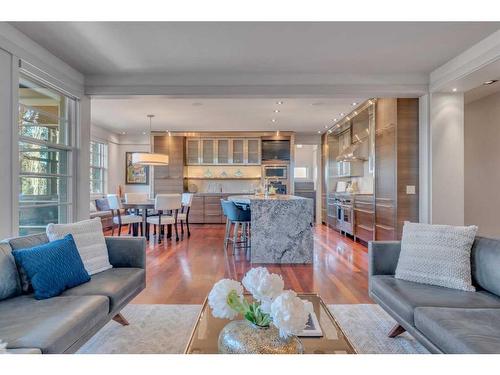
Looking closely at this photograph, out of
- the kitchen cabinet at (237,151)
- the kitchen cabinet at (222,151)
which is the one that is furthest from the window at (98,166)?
the kitchen cabinet at (237,151)

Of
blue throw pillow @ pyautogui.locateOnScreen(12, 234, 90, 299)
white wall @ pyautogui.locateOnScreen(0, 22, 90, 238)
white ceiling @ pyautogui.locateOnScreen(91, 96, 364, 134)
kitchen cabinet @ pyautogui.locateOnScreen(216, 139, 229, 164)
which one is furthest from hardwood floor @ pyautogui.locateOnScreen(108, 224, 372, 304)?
kitchen cabinet @ pyautogui.locateOnScreen(216, 139, 229, 164)

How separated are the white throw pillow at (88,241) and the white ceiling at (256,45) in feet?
6.17

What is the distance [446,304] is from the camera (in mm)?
1905

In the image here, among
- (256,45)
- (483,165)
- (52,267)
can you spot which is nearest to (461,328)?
(52,267)

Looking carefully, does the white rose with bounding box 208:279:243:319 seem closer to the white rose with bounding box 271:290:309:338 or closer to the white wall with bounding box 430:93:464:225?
the white rose with bounding box 271:290:309:338

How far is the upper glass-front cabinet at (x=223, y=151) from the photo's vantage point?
9273mm

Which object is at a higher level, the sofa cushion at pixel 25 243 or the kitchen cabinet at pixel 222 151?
the kitchen cabinet at pixel 222 151

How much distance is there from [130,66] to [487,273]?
4.18 meters

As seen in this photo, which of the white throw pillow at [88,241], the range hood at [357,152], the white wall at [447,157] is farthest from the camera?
the range hood at [357,152]

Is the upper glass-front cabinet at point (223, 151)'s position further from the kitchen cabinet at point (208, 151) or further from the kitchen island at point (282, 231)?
the kitchen island at point (282, 231)

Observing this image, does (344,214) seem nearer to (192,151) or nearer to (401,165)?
(401,165)

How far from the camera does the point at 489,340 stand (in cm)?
145

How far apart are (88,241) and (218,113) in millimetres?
4884
